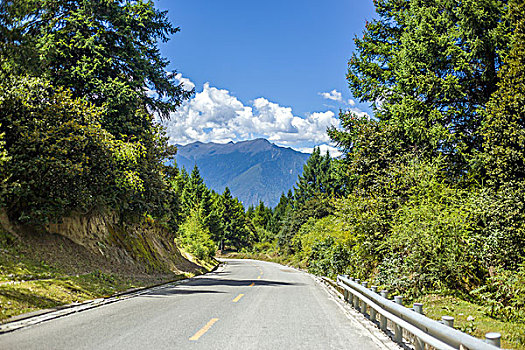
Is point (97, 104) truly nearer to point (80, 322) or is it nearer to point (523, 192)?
point (80, 322)

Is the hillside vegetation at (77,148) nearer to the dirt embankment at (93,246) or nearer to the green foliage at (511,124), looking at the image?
the dirt embankment at (93,246)

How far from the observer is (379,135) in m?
20.8

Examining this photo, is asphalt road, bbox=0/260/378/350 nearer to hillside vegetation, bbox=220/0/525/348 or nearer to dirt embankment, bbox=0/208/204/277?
hillside vegetation, bbox=220/0/525/348

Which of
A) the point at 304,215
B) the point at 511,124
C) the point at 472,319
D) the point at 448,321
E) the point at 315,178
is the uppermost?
the point at 315,178

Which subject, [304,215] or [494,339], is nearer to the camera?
[494,339]

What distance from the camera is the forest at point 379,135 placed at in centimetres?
1219

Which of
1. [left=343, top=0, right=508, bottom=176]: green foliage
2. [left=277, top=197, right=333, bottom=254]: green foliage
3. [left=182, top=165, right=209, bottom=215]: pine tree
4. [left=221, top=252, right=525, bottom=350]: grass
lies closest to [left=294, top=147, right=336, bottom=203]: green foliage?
[left=277, top=197, right=333, bottom=254]: green foliage

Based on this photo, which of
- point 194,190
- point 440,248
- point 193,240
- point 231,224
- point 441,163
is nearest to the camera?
point 440,248

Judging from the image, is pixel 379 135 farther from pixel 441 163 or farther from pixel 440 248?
pixel 440 248

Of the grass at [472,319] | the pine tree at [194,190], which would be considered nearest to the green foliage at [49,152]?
the grass at [472,319]

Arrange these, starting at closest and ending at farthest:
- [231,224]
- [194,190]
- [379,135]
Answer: [379,135]
[194,190]
[231,224]

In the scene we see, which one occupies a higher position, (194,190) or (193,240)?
(194,190)

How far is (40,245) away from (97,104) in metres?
7.11

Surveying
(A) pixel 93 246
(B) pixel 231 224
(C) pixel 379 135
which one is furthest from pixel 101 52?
(B) pixel 231 224
